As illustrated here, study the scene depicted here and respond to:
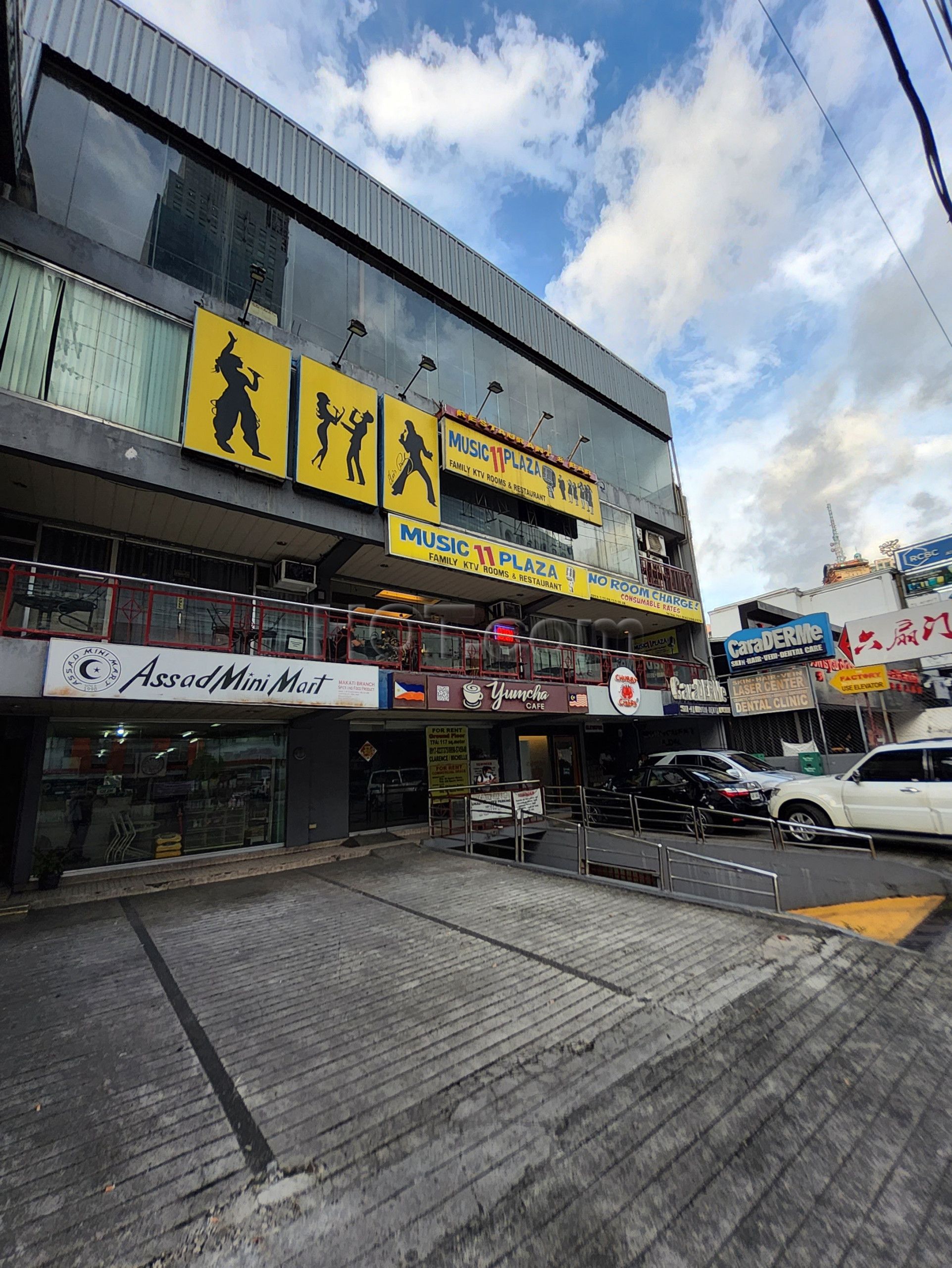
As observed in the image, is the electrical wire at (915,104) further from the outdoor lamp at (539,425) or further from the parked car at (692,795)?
the outdoor lamp at (539,425)

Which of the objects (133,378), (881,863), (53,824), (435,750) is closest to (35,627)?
(53,824)

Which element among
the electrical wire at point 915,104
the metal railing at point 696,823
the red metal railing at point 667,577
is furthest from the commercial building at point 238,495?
the electrical wire at point 915,104

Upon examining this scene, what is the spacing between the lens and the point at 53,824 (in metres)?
9.54

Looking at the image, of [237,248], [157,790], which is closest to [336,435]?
[237,248]

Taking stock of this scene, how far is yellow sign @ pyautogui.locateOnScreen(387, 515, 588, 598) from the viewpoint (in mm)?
13031

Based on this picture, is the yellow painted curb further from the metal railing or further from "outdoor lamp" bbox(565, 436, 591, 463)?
"outdoor lamp" bbox(565, 436, 591, 463)

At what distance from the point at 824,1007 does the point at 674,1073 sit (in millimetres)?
1646

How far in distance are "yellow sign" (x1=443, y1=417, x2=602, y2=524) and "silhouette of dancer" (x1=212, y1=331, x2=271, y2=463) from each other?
5.10 m

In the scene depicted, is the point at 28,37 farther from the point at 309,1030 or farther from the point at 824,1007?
the point at 824,1007

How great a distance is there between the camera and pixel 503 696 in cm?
1284

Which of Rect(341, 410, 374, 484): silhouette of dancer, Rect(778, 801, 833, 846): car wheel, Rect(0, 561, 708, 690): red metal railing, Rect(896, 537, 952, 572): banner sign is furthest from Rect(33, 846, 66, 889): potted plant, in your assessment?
Rect(896, 537, 952, 572): banner sign

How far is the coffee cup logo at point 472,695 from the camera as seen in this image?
12.1m

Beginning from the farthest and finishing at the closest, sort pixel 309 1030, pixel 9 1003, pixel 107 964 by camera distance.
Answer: pixel 107 964, pixel 9 1003, pixel 309 1030

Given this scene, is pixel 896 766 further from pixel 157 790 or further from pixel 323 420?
pixel 157 790
